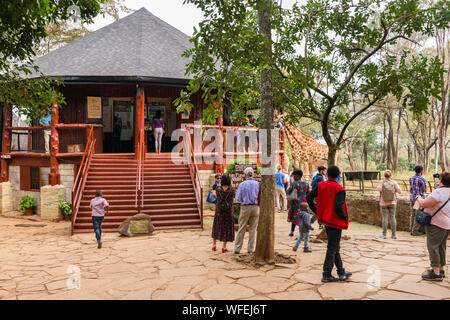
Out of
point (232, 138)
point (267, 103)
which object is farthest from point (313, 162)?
point (267, 103)

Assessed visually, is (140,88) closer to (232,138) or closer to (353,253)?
(232,138)

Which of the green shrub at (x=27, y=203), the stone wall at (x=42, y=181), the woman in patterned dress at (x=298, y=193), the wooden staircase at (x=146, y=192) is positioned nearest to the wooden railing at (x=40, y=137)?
the stone wall at (x=42, y=181)

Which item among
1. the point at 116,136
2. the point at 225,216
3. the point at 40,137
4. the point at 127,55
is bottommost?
the point at 225,216

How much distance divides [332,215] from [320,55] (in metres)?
5.40

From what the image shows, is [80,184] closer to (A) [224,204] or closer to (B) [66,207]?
(B) [66,207]

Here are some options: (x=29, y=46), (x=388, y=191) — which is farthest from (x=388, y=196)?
(x=29, y=46)

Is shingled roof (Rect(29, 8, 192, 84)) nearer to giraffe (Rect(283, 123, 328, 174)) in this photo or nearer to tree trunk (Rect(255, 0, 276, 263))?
tree trunk (Rect(255, 0, 276, 263))

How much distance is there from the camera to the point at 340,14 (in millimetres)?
7840

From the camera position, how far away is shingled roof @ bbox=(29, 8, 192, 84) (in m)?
13.3

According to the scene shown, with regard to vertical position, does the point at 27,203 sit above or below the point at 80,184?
below

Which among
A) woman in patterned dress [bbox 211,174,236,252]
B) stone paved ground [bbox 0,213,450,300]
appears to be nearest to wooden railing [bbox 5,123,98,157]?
stone paved ground [bbox 0,213,450,300]

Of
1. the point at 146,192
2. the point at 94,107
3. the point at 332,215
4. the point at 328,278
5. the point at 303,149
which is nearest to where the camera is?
the point at 332,215

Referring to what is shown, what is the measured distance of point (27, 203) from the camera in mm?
13625

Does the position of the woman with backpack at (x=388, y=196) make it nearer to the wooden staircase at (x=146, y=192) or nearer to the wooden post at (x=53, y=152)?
the wooden staircase at (x=146, y=192)
